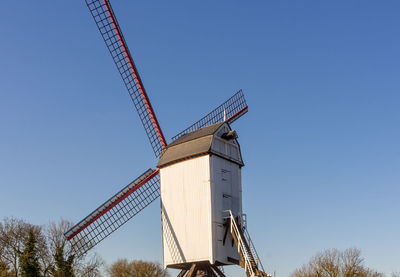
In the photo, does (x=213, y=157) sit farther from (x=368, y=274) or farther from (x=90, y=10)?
(x=368, y=274)

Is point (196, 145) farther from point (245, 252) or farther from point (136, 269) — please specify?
point (136, 269)

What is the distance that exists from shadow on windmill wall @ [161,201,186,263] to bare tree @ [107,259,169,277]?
3499cm

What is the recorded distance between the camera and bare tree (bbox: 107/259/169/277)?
2297 inches

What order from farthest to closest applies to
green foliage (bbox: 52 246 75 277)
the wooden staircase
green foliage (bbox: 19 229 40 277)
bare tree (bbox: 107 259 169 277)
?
bare tree (bbox: 107 259 169 277), green foliage (bbox: 19 229 40 277), green foliage (bbox: 52 246 75 277), the wooden staircase

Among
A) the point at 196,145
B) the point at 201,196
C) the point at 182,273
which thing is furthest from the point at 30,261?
the point at 196,145

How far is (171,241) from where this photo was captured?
2458 cm

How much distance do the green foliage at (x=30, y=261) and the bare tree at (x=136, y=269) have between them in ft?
76.9

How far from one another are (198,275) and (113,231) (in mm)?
Result: 6963

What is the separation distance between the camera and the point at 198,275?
77.3 ft

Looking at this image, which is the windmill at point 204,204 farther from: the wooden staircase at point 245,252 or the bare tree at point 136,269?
the bare tree at point 136,269

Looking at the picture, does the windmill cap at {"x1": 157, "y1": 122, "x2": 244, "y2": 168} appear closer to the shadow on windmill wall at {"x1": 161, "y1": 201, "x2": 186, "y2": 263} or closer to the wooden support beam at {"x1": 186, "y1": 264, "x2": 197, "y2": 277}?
the shadow on windmill wall at {"x1": 161, "y1": 201, "x2": 186, "y2": 263}

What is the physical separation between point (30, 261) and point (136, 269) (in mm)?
25037

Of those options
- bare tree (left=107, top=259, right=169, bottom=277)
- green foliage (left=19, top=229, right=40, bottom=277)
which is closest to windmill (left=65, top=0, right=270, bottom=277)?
green foliage (left=19, top=229, right=40, bottom=277)

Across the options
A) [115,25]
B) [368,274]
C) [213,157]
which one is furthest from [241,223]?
[368,274]
